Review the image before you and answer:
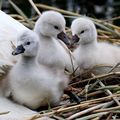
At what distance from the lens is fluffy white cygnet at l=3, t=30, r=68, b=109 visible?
247 cm

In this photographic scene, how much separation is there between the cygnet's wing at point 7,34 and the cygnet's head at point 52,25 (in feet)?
0.29

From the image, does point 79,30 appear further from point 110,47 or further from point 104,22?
point 104,22

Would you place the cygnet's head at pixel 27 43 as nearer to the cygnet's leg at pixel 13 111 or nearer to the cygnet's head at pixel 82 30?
the cygnet's leg at pixel 13 111

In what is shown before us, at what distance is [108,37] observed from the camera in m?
3.09

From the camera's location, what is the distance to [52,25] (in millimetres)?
2727

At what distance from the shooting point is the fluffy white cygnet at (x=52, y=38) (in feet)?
8.72

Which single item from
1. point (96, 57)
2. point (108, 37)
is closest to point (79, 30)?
point (96, 57)

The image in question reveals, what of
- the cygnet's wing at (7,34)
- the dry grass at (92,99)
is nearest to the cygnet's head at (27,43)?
the cygnet's wing at (7,34)

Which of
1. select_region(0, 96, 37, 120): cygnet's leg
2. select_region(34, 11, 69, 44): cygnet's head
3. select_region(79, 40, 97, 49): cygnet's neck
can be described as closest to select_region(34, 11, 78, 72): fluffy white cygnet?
select_region(34, 11, 69, 44): cygnet's head

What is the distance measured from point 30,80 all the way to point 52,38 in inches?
13.9

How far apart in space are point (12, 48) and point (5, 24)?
17 cm

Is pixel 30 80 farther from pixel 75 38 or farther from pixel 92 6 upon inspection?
pixel 92 6

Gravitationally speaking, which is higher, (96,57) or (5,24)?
(5,24)

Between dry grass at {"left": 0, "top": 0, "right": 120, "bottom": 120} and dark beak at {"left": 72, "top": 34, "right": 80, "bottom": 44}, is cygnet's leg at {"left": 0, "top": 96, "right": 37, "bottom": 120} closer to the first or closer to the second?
dry grass at {"left": 0, "top": 0, "right": 120, "bottom": 120}
